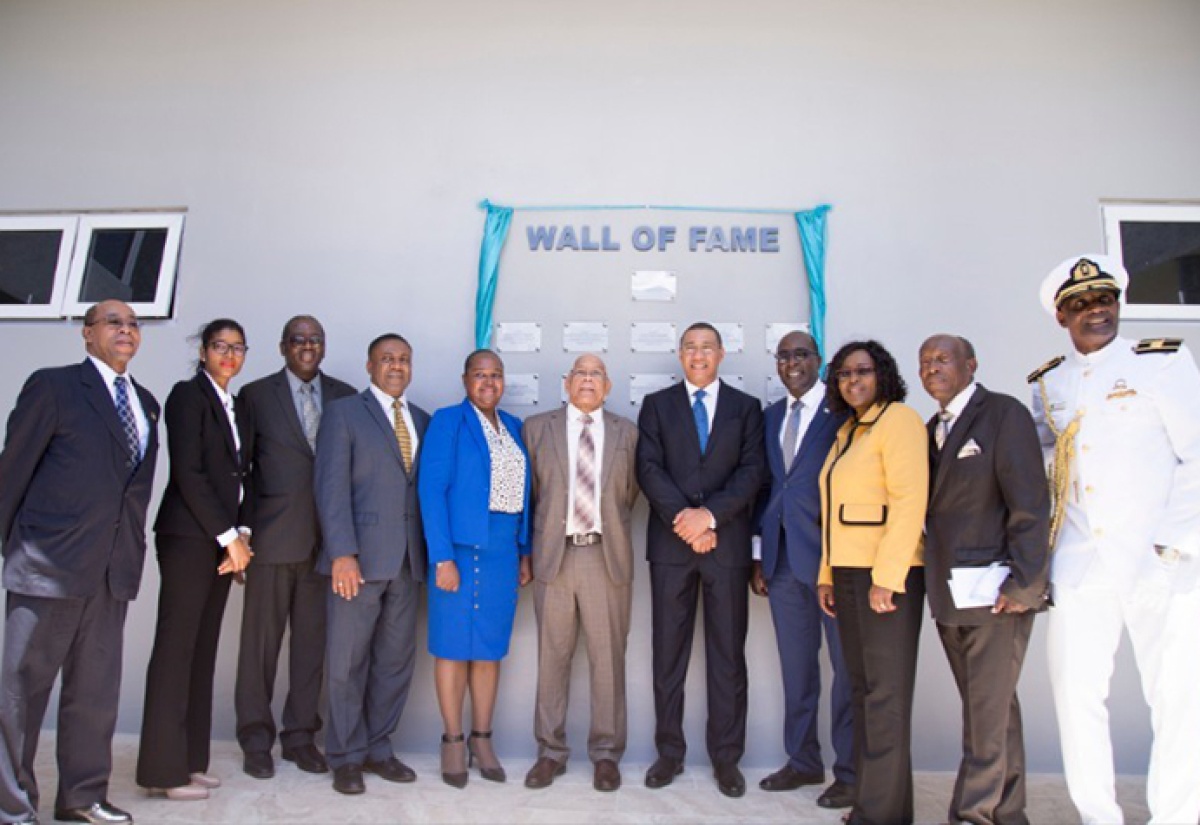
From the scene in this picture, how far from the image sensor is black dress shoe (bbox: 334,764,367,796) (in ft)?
11.8

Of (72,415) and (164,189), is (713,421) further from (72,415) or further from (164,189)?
(164,189)

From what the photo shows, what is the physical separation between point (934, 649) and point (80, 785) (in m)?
3.76

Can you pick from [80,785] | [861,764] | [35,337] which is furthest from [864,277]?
[35,337]

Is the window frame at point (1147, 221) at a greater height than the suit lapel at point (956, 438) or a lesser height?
greater

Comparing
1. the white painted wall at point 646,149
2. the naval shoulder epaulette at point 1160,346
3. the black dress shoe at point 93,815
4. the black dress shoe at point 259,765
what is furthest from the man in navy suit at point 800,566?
the black dress shoe at point 93,815

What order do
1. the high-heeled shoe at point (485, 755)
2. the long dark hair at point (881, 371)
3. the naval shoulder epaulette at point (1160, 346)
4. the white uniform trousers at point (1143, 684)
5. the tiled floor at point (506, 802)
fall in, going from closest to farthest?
the white uniform trousers at point (1143, 684) → the naval shoulder epaulette at point (1160, 346) → the long dark hair at point (881, 371) → the tiled floor at point (506, 802) → the high-heeled shoe at point (485, 755)

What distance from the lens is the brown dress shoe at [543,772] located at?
3.73 m

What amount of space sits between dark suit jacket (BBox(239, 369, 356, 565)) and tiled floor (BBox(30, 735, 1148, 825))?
996mm

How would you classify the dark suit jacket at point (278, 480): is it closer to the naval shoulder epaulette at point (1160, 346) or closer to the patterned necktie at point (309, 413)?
the patterned necktie at point (309, 413)

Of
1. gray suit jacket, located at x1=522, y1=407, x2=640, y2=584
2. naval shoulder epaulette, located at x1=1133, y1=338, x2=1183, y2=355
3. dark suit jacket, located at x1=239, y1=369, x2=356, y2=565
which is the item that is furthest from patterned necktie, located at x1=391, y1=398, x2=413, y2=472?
naval shoulder epaulette, located at x1=1133, y1=338, x2=1183, y2=355

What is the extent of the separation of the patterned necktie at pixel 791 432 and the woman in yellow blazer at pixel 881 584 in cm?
63

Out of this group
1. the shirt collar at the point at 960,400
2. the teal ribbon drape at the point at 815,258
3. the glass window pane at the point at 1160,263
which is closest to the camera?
the shirt collar at the point at 960,400

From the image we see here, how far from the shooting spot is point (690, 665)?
427cm

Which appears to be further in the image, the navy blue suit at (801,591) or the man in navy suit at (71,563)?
the navy blue suit at (801,591)
